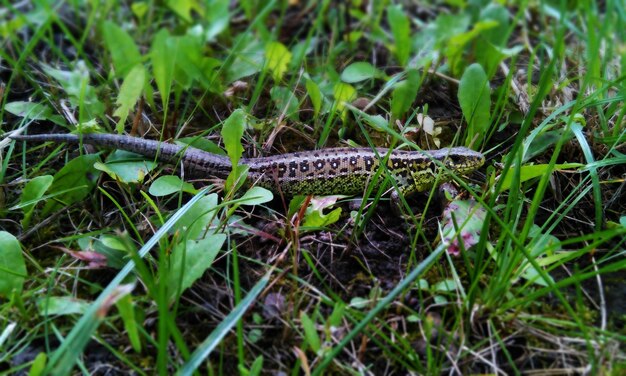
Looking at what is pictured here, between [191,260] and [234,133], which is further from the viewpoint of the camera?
[234,133]

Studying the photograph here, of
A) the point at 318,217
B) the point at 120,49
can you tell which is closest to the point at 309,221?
the point at 318,217

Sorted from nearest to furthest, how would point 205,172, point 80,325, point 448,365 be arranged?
point 80,325, point 448,365, point 205,172

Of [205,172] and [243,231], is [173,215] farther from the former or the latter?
[205,172]

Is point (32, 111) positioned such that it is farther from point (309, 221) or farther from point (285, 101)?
point (309, 221)

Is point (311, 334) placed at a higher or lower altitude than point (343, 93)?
lower

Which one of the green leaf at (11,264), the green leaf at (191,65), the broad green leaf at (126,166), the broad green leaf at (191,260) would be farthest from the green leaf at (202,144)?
the green leaf at (11,264)

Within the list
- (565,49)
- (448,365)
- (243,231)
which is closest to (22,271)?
(243,231)

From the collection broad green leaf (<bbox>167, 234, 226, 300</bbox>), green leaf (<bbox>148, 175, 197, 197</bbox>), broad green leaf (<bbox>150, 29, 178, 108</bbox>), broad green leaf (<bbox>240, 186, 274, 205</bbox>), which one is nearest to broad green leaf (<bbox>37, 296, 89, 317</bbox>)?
broad green leaf (<bbox>167, 234, 226, 300</bbox>)
